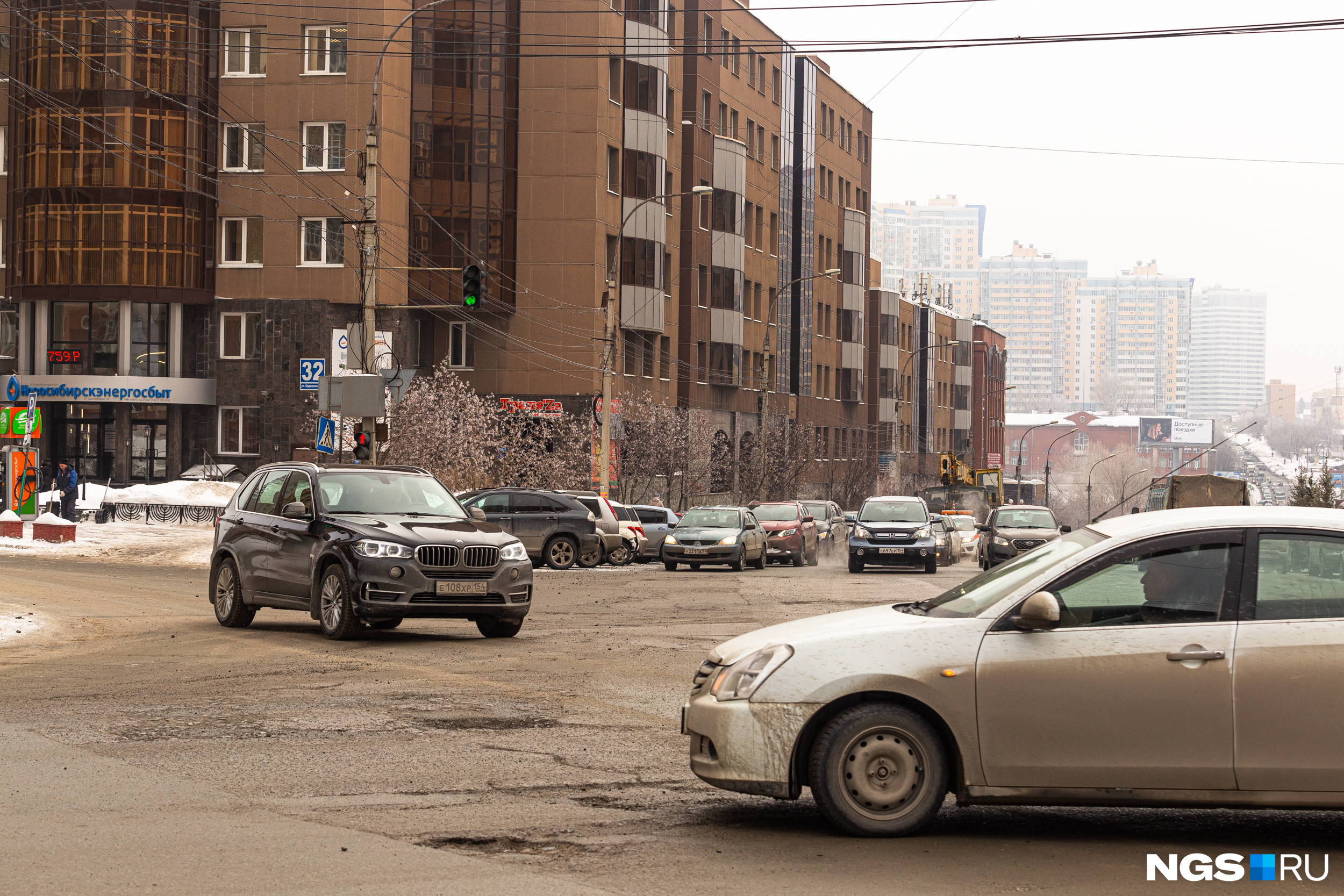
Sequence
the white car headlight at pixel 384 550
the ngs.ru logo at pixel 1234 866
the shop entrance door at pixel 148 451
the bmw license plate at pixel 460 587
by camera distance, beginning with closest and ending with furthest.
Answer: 1. the ngs.ru logo at pixel 1234 866
2. the white car headlight at pixel 384 550
3. the bmw license plate at pixel 460 587
4. the shop entrance door at pixel 148 451

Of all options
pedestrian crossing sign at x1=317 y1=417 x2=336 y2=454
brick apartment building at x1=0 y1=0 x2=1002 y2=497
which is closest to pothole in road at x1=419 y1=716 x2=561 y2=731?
pedestrian crossing sign at x1=317 y1=417 x2=336 y2=454

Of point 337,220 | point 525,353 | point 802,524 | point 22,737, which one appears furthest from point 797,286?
point 22,737

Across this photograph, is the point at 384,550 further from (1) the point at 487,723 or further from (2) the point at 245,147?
(2) the point at 245,147

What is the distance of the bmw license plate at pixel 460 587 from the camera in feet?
49.2

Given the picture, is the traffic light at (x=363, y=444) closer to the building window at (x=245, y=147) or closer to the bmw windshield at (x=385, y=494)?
the bmw windshield at (x=385, y=494)

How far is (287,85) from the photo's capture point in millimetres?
56188

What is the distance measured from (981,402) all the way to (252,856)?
5191 inches

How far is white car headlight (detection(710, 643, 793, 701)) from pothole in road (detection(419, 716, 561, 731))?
315 centimetres

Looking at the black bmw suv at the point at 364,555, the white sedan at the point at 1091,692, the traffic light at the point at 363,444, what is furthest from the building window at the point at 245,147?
the white sedan at the point at 1091,692

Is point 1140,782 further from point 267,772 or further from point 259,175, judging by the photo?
point 259,175

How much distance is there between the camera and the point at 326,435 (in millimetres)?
27922

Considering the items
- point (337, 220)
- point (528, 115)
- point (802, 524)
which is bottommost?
point (802, 524)

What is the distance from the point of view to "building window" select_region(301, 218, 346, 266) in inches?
2201

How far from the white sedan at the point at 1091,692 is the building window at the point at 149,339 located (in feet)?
176
